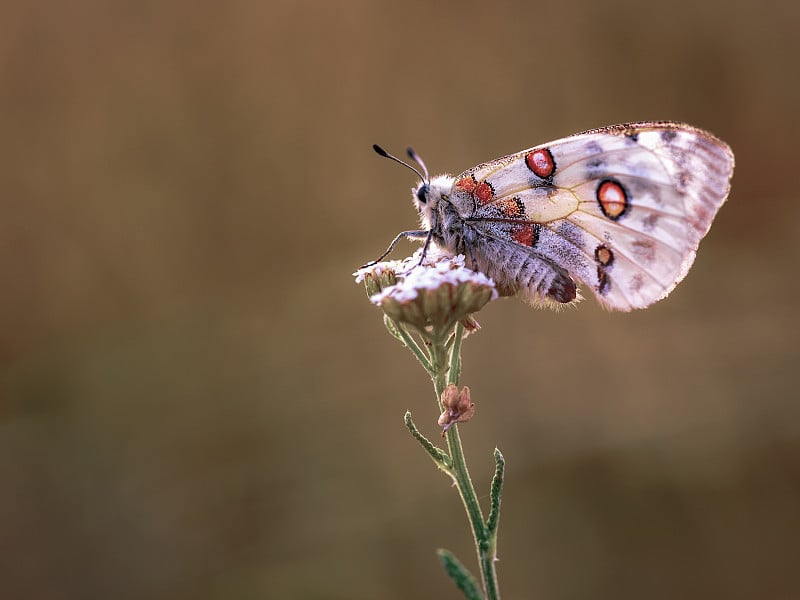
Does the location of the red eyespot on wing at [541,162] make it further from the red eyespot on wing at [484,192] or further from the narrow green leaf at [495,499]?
the narrow green leaf at [495,499]

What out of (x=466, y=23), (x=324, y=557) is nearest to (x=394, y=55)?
(x=466, y=23)

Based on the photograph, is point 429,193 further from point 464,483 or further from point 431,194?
point 464,483

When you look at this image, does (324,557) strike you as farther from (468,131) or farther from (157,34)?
(157,34)

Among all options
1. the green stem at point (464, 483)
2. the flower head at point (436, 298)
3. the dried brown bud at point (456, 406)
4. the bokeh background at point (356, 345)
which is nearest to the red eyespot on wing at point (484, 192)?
the flower head at point (436, 298)

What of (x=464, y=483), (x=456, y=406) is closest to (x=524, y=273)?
(x=456, y=406)

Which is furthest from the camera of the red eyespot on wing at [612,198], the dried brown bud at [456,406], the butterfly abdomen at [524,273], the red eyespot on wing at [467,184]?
the red eyespot on wing at [467,184]

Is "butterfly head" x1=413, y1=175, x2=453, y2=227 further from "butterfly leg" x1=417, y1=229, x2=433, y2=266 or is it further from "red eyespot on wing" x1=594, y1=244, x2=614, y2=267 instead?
"red eyespot on wing" x1=594, y1=244, x2=614, y2=267
